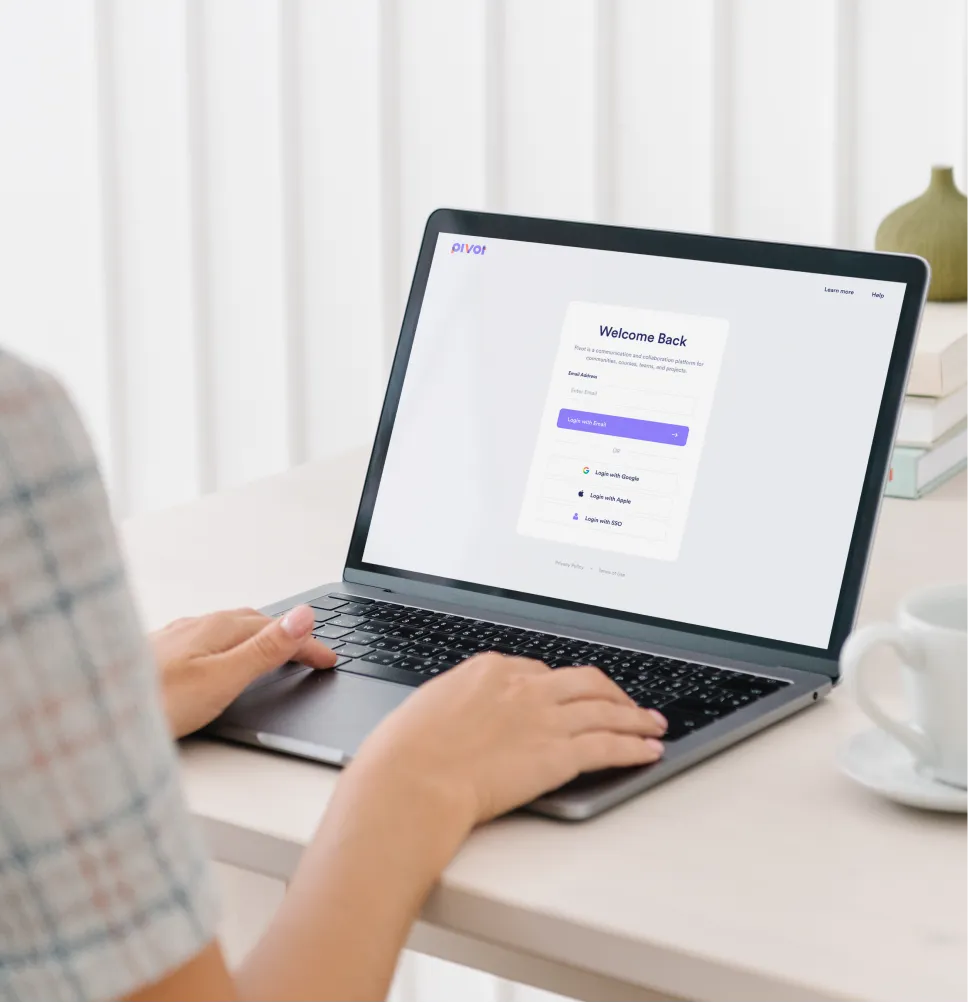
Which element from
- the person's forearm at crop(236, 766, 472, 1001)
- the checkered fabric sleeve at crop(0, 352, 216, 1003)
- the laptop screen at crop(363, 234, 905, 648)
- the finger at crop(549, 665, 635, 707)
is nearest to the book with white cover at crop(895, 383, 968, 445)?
the laptop screen at crop(363, 234, 905, 648)

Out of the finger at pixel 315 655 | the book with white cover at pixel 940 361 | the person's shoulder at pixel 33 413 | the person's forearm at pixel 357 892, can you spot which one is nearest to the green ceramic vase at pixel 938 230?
the book with white cover at pixel 940 361

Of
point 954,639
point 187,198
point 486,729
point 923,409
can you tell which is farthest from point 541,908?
point 187,198

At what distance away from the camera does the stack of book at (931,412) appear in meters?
1.29

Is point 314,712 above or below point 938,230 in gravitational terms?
below

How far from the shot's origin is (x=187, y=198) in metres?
1.96

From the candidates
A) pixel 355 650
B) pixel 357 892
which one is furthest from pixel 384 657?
pixel 357 892

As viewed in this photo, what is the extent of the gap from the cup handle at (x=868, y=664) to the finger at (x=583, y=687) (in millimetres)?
115

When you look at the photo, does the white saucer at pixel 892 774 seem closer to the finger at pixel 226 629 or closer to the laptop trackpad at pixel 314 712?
the laptop trackpad at pixel 314 712

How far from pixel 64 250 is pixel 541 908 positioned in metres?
1.61

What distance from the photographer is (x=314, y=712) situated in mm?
850

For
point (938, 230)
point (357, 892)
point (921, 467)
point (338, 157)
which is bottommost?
point (357, 892)

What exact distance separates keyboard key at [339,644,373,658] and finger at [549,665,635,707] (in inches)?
6.0

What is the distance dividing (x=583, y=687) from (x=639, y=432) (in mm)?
245

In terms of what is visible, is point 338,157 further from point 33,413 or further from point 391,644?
point 33,413
